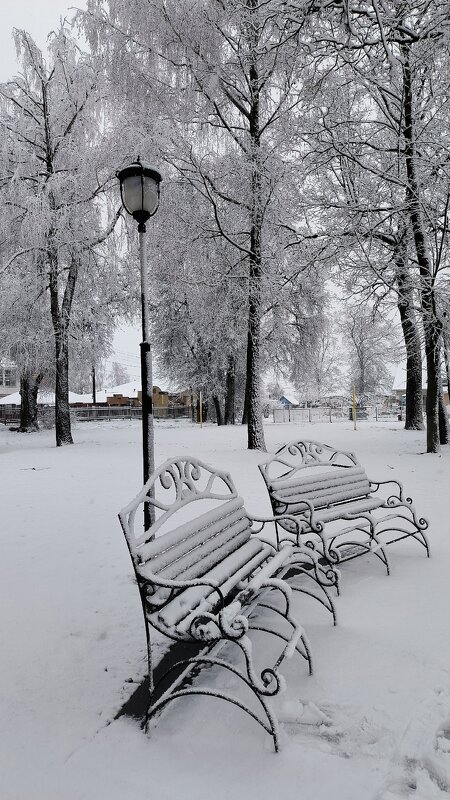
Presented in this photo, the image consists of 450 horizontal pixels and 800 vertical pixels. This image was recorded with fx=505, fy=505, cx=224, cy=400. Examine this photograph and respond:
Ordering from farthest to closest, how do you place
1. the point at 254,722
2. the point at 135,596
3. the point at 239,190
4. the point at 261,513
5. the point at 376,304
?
the point at 239,190 < the point at 376,304 < the point at 261,513 < the point at 135,596 < the point at 254,722

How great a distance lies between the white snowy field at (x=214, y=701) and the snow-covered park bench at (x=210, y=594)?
0.46 ft

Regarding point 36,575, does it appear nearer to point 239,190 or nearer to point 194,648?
point 194,648

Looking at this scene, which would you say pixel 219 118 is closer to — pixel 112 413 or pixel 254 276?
pixel 254 276

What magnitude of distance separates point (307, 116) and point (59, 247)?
7.69 m

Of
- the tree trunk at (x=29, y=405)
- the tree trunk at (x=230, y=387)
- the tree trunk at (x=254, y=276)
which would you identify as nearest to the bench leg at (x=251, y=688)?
the tree trunk at (x=254, y=276)

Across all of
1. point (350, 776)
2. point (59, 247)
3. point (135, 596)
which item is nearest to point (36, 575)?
point (135, 596)

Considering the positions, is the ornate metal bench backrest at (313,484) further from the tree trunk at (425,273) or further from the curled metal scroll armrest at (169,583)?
the tree trunk at (425,273)

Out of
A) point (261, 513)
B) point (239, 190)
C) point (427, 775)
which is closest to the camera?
point (427, 775)

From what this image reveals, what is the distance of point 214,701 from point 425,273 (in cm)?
1086

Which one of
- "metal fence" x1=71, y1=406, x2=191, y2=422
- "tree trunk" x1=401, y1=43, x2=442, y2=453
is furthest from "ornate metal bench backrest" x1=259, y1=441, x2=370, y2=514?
"metal fence" x1=71, y1=406, x2=191, y2=422

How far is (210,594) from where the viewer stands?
8.76ft

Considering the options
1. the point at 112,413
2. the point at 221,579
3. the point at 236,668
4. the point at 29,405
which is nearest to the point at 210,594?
the point at 221,579

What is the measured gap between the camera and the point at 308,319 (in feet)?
69.0

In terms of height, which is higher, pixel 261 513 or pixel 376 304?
pixel 376 304
